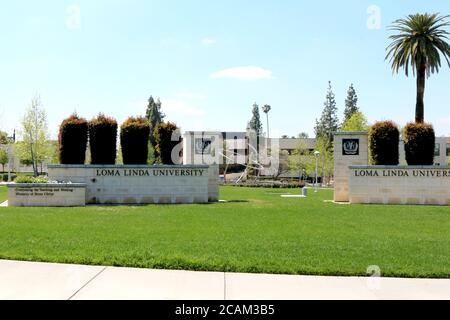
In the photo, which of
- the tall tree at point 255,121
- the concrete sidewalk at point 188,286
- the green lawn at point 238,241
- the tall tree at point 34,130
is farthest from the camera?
the tall tree at point 255,121

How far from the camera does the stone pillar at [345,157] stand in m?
24.0

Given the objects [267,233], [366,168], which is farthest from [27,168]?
[267,233]

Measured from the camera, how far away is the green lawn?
7961mm

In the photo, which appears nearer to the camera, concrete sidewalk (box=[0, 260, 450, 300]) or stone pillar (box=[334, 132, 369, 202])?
concrete sidewalk (box=[0, 260, 450, 300])

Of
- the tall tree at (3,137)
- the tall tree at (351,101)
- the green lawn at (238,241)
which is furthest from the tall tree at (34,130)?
the tall tree at (351,101)

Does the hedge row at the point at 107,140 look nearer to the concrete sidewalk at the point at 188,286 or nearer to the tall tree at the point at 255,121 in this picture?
the concrete sidewalk at the point at 188,286

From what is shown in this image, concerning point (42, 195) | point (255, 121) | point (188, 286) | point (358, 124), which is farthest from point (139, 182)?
point (255, 121)

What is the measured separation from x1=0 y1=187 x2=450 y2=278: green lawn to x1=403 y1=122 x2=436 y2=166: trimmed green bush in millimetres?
7235

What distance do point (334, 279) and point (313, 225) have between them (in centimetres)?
625

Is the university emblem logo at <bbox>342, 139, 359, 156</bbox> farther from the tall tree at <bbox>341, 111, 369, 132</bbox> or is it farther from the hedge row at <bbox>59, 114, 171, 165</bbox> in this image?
the tall tree at <bbox>341, 111, 369, 132</bbox>

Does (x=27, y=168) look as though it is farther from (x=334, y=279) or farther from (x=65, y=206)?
(x=334, y=279)

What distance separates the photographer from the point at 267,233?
11484 millimetres

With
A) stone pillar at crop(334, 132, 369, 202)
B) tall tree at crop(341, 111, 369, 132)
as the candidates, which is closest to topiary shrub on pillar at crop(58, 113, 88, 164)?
stone pillar at crop(334, 132, 369, 202)

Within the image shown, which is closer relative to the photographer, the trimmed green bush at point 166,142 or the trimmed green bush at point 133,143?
the trimmed green bush at point 133,143
